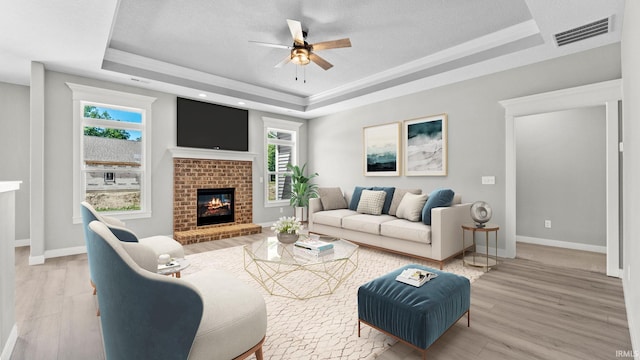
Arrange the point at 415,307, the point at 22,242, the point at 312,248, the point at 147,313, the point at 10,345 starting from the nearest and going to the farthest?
1. the point at 147,313
2. the point at 415,307
3. the point at 10,345
4. the point at 312,248
5. the point at 22,242

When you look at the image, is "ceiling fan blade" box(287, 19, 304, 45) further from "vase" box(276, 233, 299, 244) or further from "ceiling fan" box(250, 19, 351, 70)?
"vase" box(276, 233, 299, 244)

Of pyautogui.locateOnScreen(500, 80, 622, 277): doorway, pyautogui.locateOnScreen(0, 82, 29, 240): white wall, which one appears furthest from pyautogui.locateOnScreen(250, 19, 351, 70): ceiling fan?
pyautogui.locateOnScreen(0, 82, 29, 240): white wall

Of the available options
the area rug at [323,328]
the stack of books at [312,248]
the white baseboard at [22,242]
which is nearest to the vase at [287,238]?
the stack of books at [312,248]

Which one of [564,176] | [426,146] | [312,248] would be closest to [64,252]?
[312,248]

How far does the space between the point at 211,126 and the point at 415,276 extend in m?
4.87

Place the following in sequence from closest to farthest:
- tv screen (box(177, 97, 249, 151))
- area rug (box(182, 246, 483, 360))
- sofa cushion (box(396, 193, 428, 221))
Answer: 1. area rug (box(182, 246, 483, 360))
2. sofa cushion (box(396, 193, 428, 221))
3. tv screen (box(177, 97, 249, 151))

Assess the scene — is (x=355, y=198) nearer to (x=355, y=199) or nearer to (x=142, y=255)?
(x=355, y=199)

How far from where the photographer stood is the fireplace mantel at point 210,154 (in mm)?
5151

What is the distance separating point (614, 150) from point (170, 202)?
6.38 meters

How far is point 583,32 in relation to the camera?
115 inches

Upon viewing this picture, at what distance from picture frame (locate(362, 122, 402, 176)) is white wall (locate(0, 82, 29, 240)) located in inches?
235

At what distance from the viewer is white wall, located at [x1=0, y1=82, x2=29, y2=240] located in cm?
458

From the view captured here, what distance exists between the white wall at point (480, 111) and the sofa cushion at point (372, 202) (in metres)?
0.77

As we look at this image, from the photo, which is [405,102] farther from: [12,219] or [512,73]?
[12,219]
